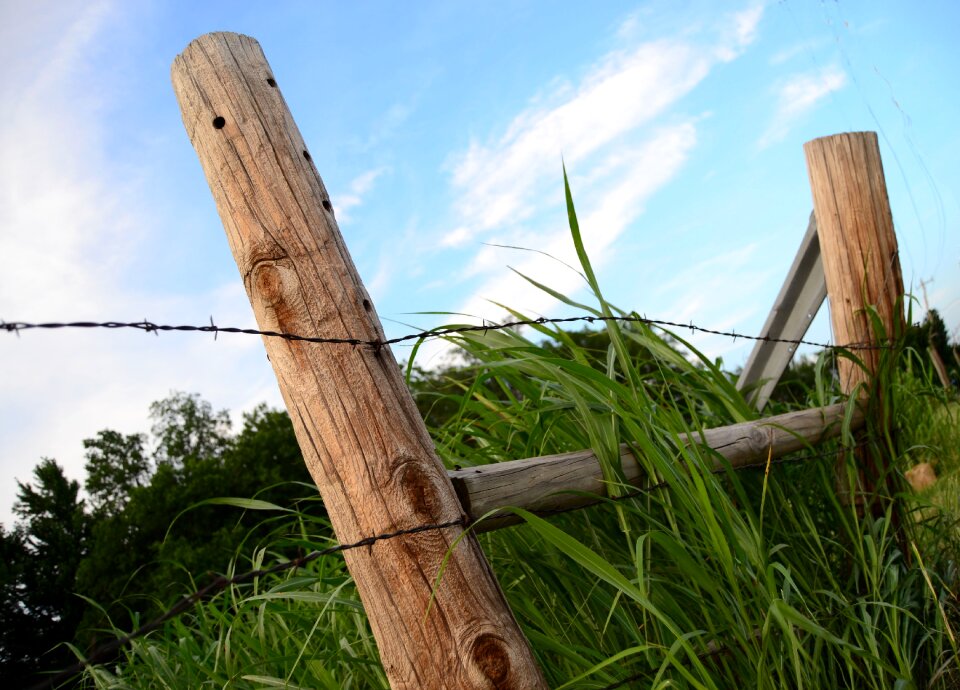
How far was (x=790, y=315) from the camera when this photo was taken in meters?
3.96

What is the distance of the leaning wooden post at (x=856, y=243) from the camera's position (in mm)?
3301

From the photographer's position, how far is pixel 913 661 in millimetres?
2426

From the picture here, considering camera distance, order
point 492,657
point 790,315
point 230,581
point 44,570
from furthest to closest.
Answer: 1. point 44,570
2. point 790,315
3. point 492,657
4. point 230,581

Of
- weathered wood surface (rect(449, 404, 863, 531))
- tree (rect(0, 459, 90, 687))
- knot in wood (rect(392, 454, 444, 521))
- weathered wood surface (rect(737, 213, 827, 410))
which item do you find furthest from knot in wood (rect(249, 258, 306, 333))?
tree (rect(0, 459, 90, 687))

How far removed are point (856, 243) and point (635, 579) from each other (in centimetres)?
228

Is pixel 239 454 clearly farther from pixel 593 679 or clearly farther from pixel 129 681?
pixel 593 679

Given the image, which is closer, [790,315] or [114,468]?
[790,315]

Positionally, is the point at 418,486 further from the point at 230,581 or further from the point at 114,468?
the point at 114,468

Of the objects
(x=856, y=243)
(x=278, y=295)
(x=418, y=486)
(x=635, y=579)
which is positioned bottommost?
(x=635, y=579)

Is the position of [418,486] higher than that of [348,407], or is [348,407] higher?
[348,407]

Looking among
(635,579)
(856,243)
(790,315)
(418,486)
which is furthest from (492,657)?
(790,315)

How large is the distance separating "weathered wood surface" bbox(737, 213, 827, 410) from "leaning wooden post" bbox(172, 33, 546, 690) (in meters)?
2.62

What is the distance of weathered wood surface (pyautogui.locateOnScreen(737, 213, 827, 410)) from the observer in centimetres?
381

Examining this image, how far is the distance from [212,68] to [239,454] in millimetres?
8781
